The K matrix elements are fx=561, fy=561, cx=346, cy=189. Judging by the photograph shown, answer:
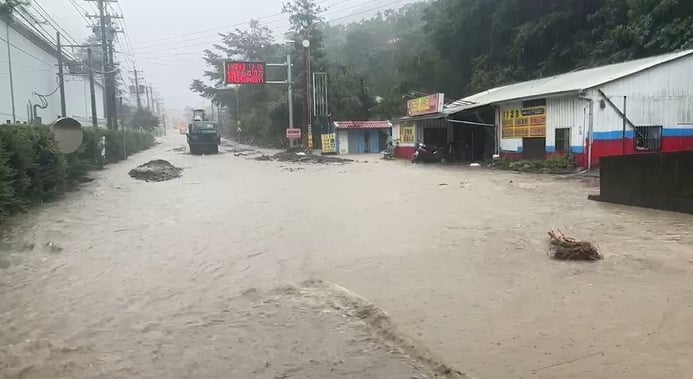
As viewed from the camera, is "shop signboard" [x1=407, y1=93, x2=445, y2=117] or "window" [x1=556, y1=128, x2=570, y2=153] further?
"shop signboard" [x1=407, y1=93, x2=445, y2=117]

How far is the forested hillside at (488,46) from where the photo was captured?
87.1 ft

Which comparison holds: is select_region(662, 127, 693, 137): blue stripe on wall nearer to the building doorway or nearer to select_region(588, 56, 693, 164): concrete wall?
select_region(588, 56, 693, 164): concrete wall

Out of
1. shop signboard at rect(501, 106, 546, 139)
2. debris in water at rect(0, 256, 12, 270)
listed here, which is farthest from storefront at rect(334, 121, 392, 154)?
debris in water at rect(0, 256, 12, 270)

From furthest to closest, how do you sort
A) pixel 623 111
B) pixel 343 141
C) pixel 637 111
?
pixel 343 141 → pixel 637 111 → pixel 623 111

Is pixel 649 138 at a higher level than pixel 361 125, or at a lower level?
lower

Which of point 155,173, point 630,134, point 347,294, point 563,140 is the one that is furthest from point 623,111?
point 155,173

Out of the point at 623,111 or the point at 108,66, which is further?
the point at 108,66

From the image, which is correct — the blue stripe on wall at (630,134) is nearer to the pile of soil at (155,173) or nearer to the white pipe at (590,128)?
the white pipe at (590,128)

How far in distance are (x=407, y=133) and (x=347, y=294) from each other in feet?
91.4

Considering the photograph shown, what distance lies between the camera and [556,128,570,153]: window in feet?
68.1

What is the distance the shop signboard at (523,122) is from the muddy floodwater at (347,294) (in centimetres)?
1031

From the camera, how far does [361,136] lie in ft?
138

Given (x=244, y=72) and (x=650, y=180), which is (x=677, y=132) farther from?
(x=244, y=72)

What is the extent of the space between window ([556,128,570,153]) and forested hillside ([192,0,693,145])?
27.9ft
